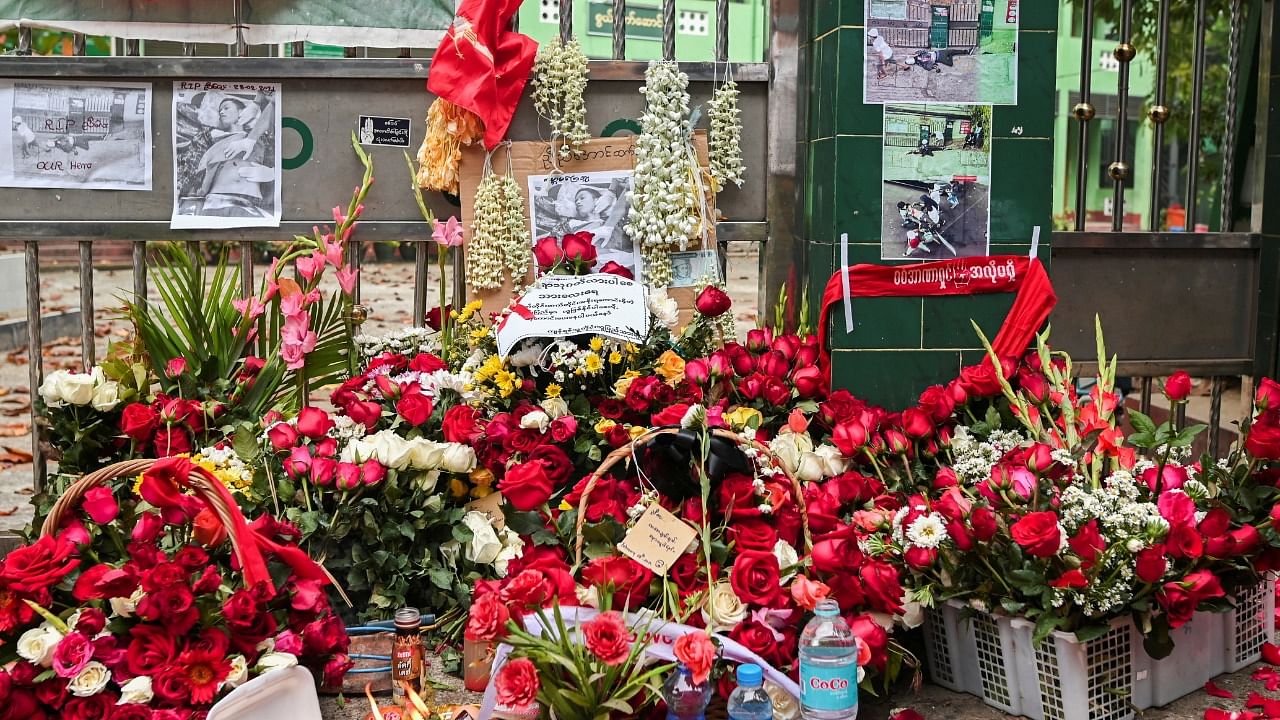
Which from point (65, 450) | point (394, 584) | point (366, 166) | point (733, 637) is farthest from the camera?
point (366, 166)

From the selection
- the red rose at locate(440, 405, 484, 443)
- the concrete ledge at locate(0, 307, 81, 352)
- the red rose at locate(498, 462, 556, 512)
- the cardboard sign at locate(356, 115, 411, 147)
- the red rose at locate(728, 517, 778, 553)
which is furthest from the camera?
the concrete ledge at locate(0, 307, 81, 352)

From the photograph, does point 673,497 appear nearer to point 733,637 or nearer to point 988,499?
point 733,637

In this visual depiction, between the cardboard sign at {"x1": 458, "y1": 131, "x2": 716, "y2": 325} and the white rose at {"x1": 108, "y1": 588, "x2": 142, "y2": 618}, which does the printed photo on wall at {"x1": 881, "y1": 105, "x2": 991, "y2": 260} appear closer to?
the cardboard sign at {"x1": 458, "y1": 131, "x2": 716, "y2": 325}

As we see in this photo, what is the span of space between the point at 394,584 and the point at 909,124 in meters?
1.89

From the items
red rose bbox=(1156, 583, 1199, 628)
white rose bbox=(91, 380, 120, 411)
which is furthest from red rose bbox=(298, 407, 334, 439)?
red rose bbox=(1156, 583, 1199, 628)

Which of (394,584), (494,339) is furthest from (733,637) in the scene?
(494,339)

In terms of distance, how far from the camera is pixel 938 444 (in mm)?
3014

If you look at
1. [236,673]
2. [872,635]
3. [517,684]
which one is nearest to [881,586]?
[872,635]

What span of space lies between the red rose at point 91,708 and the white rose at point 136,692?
0.02 metres

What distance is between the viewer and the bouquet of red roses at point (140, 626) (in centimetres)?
217

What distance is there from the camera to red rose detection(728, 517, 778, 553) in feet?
8.43

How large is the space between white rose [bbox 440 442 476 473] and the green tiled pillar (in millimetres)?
1165

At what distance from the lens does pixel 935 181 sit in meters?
3.40

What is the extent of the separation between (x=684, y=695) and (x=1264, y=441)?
4.67 feet
